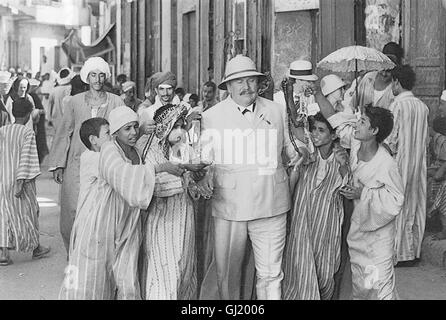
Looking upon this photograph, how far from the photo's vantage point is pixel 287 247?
443 centimetres

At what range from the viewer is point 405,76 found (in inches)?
215

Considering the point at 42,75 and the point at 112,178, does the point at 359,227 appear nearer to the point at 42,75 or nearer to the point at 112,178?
the point at 112,178

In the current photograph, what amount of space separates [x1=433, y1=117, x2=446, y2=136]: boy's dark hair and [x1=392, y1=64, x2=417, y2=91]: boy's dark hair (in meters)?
0.50

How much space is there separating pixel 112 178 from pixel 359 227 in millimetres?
1232

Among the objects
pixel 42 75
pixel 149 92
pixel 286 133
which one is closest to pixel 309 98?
pixel 286 133

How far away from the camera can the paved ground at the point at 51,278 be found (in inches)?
186

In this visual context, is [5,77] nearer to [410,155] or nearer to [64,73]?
[64,73]

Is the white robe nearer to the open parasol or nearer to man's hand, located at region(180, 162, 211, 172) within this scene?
man's hand, located at region(180, 162, 211, 172)

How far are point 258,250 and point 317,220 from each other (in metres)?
0.41

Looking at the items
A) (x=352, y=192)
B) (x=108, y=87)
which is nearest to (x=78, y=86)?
(x=108, y=87)

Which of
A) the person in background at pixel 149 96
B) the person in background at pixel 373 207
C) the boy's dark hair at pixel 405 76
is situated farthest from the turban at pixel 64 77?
the person in background at pixel 373 207

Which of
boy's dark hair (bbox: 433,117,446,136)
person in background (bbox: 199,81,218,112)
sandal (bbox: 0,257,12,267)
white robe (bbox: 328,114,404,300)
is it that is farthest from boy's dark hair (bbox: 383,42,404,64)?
sandal (bbox: 0,257,12,267)

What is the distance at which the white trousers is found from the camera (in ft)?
13.7
